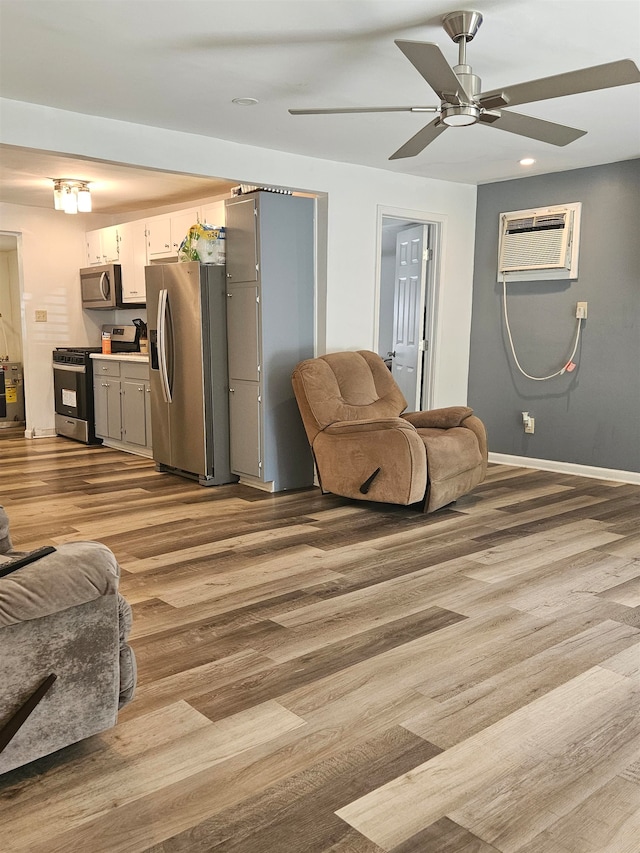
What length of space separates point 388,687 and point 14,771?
1.14 metres

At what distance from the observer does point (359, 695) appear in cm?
224

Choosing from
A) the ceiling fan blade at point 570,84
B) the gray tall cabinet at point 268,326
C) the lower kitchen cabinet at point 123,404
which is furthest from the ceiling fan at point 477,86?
the lower kitchen cabinet at point 123,404

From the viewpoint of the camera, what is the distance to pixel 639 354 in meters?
5.14

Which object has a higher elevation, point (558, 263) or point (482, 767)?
point (558, 263)

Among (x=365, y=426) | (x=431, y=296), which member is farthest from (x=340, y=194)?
(x=365, y=426)

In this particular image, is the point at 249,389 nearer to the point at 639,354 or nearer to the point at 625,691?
the point at 639,354

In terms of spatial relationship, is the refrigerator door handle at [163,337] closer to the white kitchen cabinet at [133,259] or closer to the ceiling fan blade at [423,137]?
the white kitchen cabinet at [133,259]

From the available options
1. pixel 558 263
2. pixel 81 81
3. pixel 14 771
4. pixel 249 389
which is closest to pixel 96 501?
pixel 249 389

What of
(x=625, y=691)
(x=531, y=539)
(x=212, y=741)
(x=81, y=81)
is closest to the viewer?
(x=212, y=741)

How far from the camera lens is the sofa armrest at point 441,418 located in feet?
15.7

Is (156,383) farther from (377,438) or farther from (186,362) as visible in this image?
(377,438)

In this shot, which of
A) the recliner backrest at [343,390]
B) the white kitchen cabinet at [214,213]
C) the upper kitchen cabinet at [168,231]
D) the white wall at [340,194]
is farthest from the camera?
the upper kitchen cabinet at [168,231]

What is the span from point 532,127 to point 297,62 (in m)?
1.10

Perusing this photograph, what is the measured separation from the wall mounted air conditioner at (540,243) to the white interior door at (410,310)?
27.2 inches
